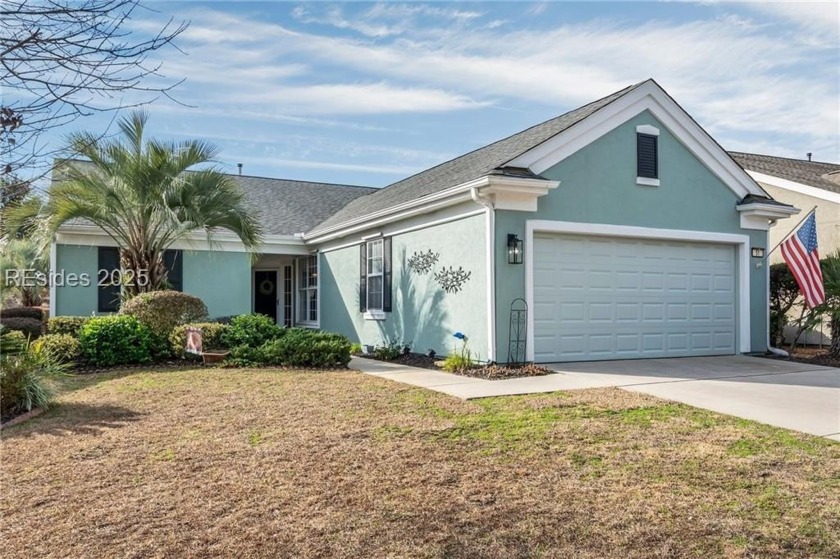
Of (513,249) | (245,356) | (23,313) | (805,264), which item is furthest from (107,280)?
(805,264)

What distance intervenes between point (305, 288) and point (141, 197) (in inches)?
268

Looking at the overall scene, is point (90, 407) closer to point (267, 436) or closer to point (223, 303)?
point (267, 436)

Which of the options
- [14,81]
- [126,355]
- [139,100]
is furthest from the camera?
[126,355]

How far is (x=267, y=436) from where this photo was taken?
5.93 meters

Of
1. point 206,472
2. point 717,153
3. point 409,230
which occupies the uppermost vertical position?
point 717,153

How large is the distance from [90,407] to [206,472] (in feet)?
11.3

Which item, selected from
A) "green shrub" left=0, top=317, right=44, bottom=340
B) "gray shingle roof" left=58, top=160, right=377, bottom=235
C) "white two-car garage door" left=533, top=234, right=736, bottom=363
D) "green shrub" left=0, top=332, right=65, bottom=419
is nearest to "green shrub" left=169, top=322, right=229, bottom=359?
"green shrub" left=0, top=317, right=44, bottom=340

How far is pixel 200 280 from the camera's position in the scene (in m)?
16.3

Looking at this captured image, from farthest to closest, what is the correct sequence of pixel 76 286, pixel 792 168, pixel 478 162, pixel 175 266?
pixel 792 168 < pixel 175 266 < pixel 76 286 < pixel 478 162

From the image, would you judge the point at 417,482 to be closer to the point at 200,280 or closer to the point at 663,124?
the point at 663,124

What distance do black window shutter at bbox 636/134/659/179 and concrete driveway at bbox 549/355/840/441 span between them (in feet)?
11.4

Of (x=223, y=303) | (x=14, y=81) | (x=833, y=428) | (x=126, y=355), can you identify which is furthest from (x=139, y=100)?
(x=223, y=303)

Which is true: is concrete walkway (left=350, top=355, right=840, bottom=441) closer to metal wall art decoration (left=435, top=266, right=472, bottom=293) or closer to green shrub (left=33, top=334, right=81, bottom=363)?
metal wall art decoration (left=435, top=266, right=472, bottom=293)

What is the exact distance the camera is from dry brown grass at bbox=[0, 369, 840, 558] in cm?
367
